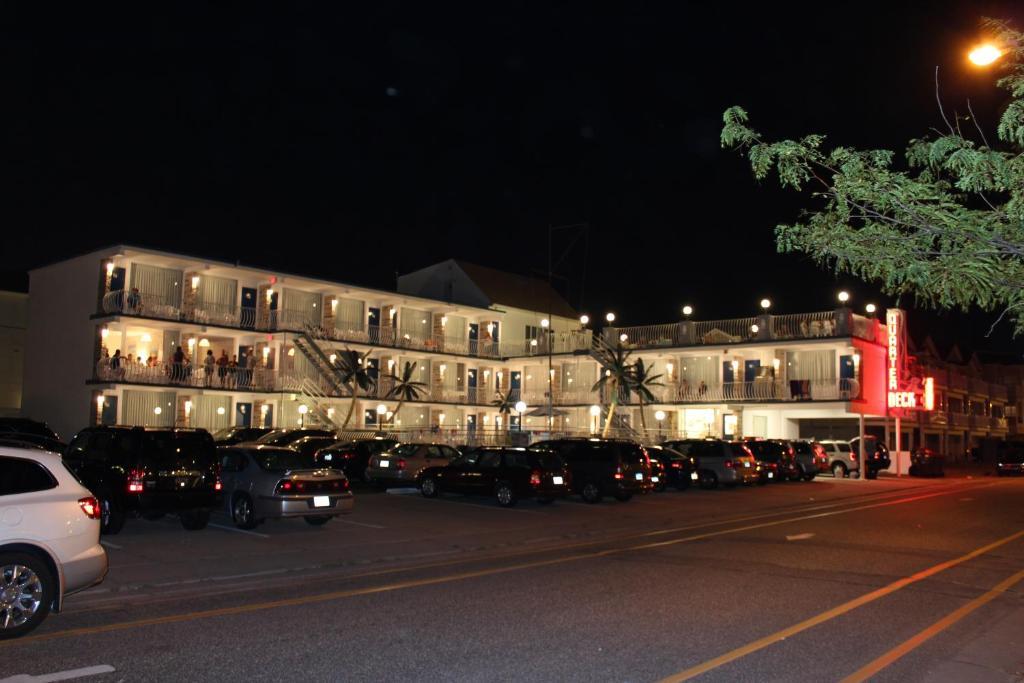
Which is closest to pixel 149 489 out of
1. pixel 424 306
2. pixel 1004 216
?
pixel 1004 216

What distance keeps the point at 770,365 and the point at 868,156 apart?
1675 inches

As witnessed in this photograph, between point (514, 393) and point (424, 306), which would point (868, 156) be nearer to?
point (424, 306)

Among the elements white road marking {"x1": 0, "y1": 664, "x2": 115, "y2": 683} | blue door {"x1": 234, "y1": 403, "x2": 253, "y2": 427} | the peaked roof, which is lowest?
Result: white road marking {"x1": 0, "y1": 664, "x2": 115, "y2": 683}

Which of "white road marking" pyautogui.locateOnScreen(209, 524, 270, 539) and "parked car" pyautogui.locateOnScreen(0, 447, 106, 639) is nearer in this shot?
"parked car" pyautogui.locateOnScreen(0, 447, 106, 639)

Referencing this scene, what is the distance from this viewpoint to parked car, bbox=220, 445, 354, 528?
628 inches

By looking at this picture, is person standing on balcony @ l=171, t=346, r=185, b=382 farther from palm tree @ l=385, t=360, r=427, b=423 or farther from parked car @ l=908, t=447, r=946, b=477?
parked car @ l=908, t=447, r=946, b=477

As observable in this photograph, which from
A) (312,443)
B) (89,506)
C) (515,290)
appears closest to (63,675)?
(89,506)

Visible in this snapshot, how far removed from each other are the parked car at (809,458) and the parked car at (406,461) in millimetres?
16293

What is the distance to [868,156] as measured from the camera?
6.64 metres

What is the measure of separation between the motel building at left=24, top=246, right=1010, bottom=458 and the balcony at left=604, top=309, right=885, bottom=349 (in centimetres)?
8

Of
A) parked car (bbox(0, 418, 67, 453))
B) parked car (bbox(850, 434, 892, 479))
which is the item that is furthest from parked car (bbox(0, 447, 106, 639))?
parked car (bbox(850, 434, 892, 479))

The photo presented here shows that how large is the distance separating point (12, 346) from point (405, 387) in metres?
19.6

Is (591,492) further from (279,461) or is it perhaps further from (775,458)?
(775,458)

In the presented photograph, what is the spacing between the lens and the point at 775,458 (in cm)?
3453
